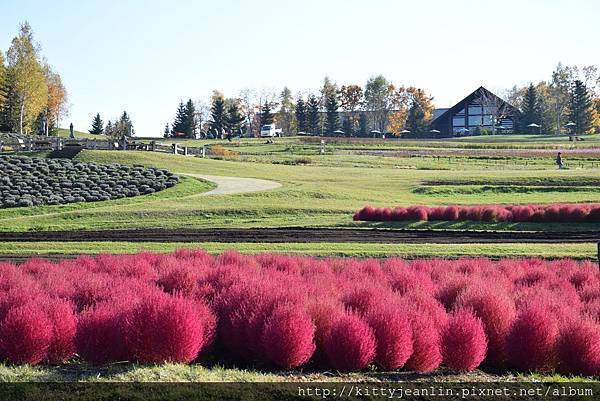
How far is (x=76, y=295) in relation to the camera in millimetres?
11461

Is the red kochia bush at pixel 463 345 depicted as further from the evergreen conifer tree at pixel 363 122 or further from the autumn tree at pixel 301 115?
the evergreen conifer tree at pixel 363 122

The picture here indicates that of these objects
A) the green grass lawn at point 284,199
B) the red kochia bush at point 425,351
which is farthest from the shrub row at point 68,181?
the red kochia bush at point 425,351

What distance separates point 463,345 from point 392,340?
946 mm

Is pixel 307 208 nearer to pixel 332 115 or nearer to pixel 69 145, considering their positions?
pixel 69 145

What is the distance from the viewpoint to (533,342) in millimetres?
9500

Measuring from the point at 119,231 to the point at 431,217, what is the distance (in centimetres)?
1298

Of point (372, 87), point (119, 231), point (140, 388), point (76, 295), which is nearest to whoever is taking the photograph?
point (140, 388)

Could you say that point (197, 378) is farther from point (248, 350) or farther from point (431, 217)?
point (431, 217)

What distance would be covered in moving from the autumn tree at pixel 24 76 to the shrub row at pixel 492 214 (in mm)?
64243

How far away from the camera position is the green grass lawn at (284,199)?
101ft

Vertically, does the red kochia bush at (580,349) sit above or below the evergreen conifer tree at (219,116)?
below

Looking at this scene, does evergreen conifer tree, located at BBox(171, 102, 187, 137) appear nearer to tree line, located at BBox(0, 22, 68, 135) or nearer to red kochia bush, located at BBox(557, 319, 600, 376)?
tree line, located at BBox(0, 22, 68, 135)

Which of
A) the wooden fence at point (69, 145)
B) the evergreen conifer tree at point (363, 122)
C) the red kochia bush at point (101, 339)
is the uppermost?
the evergreen conifer tree at point (363, 122)

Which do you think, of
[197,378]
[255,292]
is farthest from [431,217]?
[197,378]
